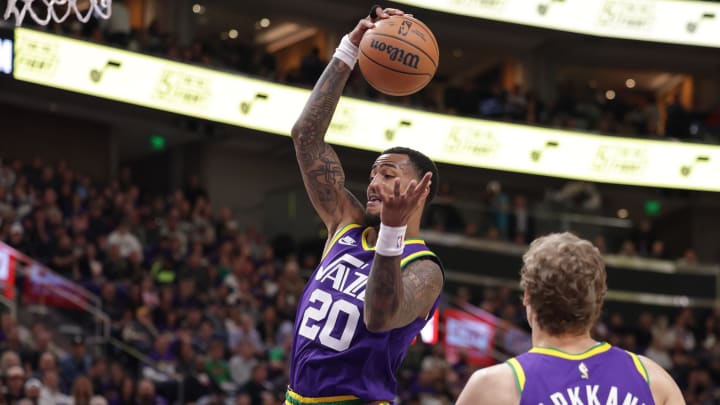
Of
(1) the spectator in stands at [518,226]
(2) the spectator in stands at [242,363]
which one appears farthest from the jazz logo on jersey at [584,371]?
(1) the spectator in stands at [518,226]

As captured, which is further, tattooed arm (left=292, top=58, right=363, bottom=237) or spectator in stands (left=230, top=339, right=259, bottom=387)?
spectator in stands (left=230, top=339, right=259, bottom=387)

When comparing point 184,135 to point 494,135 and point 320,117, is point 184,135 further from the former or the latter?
point 320,117

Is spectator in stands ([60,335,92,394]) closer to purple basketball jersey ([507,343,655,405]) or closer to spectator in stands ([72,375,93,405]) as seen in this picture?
spectator in stands ([72,375,93,405])

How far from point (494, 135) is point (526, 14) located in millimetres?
3042

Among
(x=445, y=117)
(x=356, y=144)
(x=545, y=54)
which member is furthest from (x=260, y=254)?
(x=545, y=54)

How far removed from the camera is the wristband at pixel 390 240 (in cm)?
454

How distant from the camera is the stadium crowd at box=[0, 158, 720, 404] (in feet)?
43.6

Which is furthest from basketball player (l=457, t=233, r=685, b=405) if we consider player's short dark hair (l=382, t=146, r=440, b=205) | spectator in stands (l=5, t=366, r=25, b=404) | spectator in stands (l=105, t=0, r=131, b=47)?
spectator in stands (l=105, t=0, r=131, b=47)

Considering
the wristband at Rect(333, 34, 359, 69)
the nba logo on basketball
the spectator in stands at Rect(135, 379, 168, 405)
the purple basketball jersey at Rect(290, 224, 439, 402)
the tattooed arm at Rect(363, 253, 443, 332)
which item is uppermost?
the nba logo on basketball

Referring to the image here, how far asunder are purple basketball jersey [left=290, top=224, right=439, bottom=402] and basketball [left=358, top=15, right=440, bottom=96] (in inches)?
42.9

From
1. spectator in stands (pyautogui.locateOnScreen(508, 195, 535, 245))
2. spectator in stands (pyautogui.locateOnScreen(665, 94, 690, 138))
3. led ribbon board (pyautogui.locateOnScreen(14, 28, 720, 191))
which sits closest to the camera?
led ribbon board (pyautogui.locateOnScreen(14, 28, 720, 191))

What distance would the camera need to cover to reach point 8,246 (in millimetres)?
14711

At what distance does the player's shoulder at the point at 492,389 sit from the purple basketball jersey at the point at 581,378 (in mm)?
30

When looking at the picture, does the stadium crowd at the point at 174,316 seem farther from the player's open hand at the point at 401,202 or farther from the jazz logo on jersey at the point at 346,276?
the player's open hand at the point at 401,202
